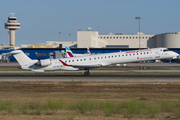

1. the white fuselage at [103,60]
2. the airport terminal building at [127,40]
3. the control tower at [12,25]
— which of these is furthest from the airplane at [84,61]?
the control tower at [12,25]

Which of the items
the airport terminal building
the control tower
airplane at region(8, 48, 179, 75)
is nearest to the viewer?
airplane at region(8, 48, 179, 75)

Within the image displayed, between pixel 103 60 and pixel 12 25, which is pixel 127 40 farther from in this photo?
pixel 103 60

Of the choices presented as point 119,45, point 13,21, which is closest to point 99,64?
point 119,45

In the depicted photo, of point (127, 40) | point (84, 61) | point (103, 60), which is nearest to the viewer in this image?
point (103, 60)

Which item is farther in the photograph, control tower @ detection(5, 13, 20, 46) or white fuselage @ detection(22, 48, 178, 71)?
control tower @ detection(5, 13, 20, 46)

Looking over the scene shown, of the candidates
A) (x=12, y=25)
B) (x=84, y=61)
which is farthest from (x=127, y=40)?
(x=84, y=61)

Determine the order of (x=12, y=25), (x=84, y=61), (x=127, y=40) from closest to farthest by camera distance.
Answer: (x=84, y=61)
(x=127, y=40)
(x=12, y=25)

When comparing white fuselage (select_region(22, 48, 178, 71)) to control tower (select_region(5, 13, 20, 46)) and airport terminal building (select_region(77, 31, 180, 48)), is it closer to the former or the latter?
airport terminal building (select_region(77, 31, 180, 48))

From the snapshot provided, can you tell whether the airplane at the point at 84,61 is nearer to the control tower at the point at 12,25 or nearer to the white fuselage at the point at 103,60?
the white fuselage at the point at 103,60

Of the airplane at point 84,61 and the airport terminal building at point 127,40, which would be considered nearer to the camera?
the airplane at point 84,61

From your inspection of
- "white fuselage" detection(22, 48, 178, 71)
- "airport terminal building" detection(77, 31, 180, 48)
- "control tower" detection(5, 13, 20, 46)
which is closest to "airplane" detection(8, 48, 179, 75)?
"white fuselage" detection(22, 48, 178, 71)

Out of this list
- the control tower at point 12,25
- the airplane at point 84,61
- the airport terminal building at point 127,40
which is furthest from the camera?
the control tower at point 12,25

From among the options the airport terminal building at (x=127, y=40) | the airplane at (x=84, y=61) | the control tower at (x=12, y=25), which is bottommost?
the airplane at (x=84, y=61)

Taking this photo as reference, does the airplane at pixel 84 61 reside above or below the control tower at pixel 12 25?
below
